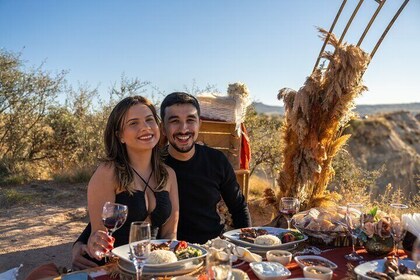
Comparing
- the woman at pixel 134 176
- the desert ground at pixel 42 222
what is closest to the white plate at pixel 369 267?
the woman at pixel 134 176

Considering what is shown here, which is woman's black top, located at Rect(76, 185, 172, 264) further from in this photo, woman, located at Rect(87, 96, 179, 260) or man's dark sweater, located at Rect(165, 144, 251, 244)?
man's dark sweater, located at Rect(165, 144, 251, 244)

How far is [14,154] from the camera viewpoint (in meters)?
9.51

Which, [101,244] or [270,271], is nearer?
[270,271]

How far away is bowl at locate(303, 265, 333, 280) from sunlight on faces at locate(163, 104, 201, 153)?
60.3 inches

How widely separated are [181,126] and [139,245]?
1.53 metres

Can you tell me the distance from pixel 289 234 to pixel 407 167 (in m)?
17.0

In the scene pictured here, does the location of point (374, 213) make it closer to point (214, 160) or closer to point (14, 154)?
point (214, 160)

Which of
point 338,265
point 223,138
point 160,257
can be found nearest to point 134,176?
point 160,257

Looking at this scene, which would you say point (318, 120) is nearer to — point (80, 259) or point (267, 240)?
point (267, 240)

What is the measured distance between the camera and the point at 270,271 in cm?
185

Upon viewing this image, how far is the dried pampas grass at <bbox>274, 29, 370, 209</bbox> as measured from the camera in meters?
3.44

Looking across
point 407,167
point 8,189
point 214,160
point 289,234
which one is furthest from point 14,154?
point 407,167

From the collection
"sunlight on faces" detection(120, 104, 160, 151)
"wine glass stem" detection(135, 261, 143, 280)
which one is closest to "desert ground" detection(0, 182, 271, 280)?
"sunlight on faces" detection(120, 104, 160, 151)

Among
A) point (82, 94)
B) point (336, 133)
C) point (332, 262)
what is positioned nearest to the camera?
point (332, 262)
